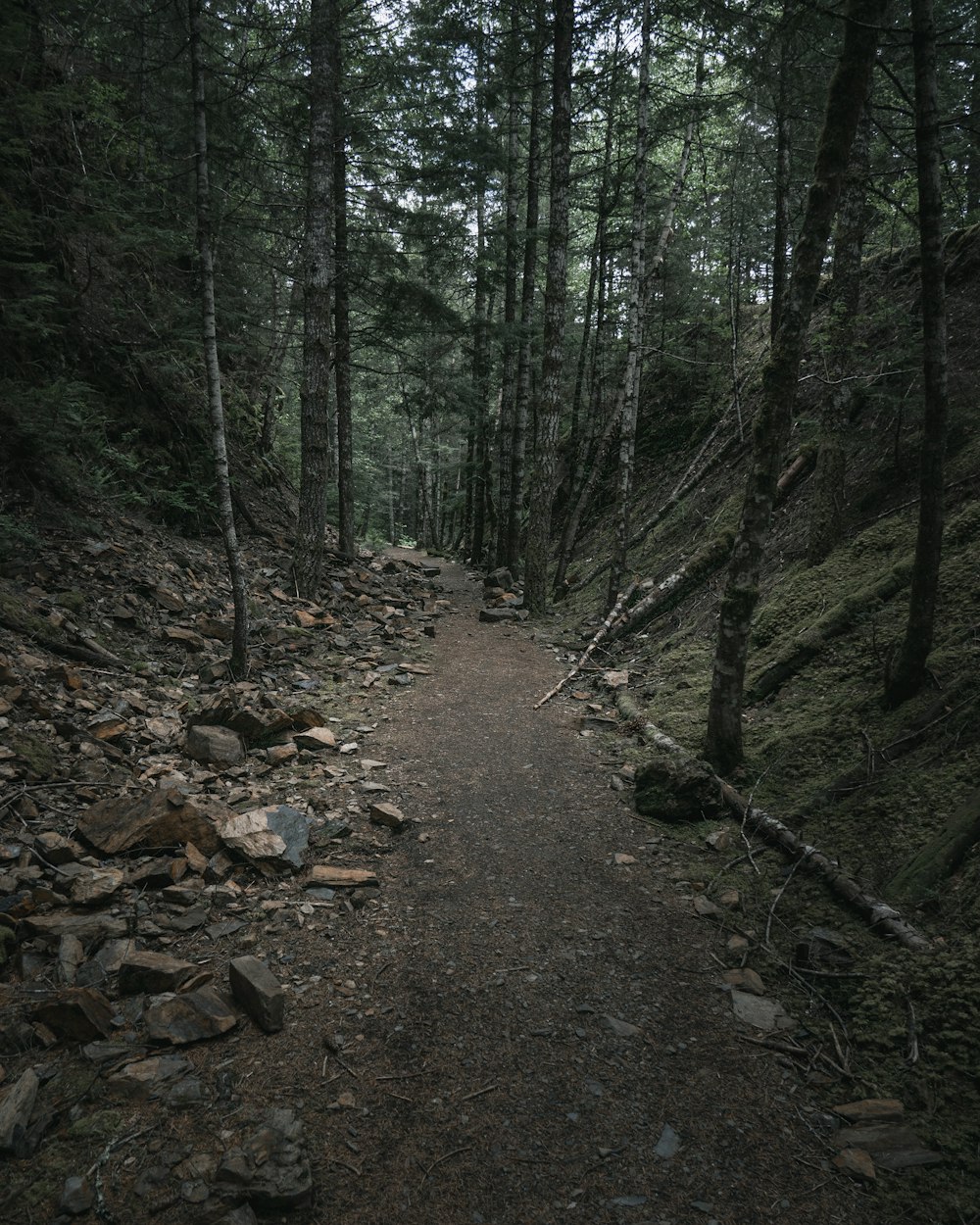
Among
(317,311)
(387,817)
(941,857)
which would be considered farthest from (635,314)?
(941,857)

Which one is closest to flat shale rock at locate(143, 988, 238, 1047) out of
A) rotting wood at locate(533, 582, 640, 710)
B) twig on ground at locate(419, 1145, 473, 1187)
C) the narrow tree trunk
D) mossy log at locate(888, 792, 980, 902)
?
twig on ground at locate(419, 1145, 473, 1187)

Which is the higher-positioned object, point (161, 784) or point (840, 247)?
point (840, 247)

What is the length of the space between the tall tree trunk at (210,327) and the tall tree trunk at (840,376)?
7.68 m

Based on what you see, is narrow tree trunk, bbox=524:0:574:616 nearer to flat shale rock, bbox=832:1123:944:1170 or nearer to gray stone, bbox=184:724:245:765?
gray stone, bbox=184:724:245:765

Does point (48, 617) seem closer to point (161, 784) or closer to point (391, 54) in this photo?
point (161, 784)

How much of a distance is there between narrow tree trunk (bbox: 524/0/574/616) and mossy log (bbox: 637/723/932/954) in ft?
22.9

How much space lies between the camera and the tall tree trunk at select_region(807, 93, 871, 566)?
8.46m

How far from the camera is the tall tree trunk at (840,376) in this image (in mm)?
8461

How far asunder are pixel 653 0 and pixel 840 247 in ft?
21.4

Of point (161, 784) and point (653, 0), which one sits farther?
point (653, 0)

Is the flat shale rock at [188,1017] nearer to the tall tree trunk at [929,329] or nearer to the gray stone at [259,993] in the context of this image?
the gray stone at [259,993]

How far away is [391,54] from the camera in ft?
38.5

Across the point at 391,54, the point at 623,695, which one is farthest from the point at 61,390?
the point at 391,54

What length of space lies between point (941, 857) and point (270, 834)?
470 cm
